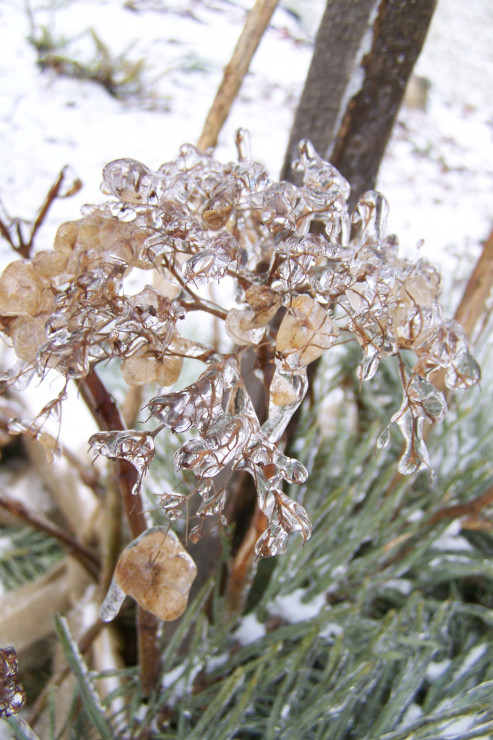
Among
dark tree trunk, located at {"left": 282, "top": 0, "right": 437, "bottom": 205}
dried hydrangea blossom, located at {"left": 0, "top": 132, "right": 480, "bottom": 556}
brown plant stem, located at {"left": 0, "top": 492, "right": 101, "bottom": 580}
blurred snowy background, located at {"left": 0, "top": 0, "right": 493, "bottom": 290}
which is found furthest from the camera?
blurred snowy background, located at {"left": 0, "top": 0, "right": 493, "bottom": 290}

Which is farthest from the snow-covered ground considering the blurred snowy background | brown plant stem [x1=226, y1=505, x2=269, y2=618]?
brown plant stem [x1=226, y1=505, x2=269, y2=618]

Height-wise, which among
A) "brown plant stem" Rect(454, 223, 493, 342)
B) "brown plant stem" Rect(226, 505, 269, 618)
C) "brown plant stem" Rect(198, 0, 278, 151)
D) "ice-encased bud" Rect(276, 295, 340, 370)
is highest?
"brown plant stem" Rect(198, 0, 278, 151)

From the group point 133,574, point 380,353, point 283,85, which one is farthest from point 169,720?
point 283,85

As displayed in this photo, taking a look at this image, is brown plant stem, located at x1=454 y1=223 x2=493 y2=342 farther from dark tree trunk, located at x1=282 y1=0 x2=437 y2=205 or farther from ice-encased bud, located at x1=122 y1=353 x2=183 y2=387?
ice-encased bud, located at x1=122 y1=353 x2=183 y2=387

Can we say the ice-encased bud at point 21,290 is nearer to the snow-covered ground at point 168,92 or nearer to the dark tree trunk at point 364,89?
the dark tree trunk at point 364,89

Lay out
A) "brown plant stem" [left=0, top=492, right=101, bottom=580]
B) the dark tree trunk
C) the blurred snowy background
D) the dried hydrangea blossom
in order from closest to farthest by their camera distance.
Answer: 1. the dried hydrangea blossom
2. the dark tree trunk
3. "brown plant stem" [left=0, top=492, right=101, bottom=580]
4. the blurred snowy background

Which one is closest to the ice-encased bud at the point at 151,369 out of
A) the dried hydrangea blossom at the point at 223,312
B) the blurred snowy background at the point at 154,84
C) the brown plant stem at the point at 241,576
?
the dried hydrangea blossom at the point at 223,312
